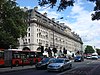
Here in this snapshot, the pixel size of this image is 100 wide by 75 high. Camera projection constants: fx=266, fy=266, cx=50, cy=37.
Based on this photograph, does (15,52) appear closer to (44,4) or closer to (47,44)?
(44,4)

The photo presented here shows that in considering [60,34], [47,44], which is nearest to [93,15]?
[47,44]

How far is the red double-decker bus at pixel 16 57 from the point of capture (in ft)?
135

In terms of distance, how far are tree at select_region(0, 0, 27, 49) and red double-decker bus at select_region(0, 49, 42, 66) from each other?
6.45m

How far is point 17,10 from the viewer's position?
172 feet

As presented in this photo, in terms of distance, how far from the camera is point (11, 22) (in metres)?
49.9

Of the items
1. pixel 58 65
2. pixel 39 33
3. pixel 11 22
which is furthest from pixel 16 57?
pixel 39 33

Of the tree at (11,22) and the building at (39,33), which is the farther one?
the building at (39,33)

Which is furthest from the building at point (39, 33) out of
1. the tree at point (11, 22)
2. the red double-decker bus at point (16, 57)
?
the red double-decker bus at point (16, 57)

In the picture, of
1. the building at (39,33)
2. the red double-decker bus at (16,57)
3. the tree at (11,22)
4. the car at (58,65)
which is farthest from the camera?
the building at (39,33)

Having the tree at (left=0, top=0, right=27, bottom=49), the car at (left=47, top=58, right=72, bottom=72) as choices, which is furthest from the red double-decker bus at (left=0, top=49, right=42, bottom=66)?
the car at (left=47, top=58, right=72, bottom=72)

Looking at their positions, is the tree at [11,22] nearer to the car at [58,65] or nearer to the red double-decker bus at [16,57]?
the red double-decker bus at [16,57]

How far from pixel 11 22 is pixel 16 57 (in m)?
8.57

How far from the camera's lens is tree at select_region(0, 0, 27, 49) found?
49.1m

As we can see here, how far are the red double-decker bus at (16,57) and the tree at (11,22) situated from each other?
21.2ft
